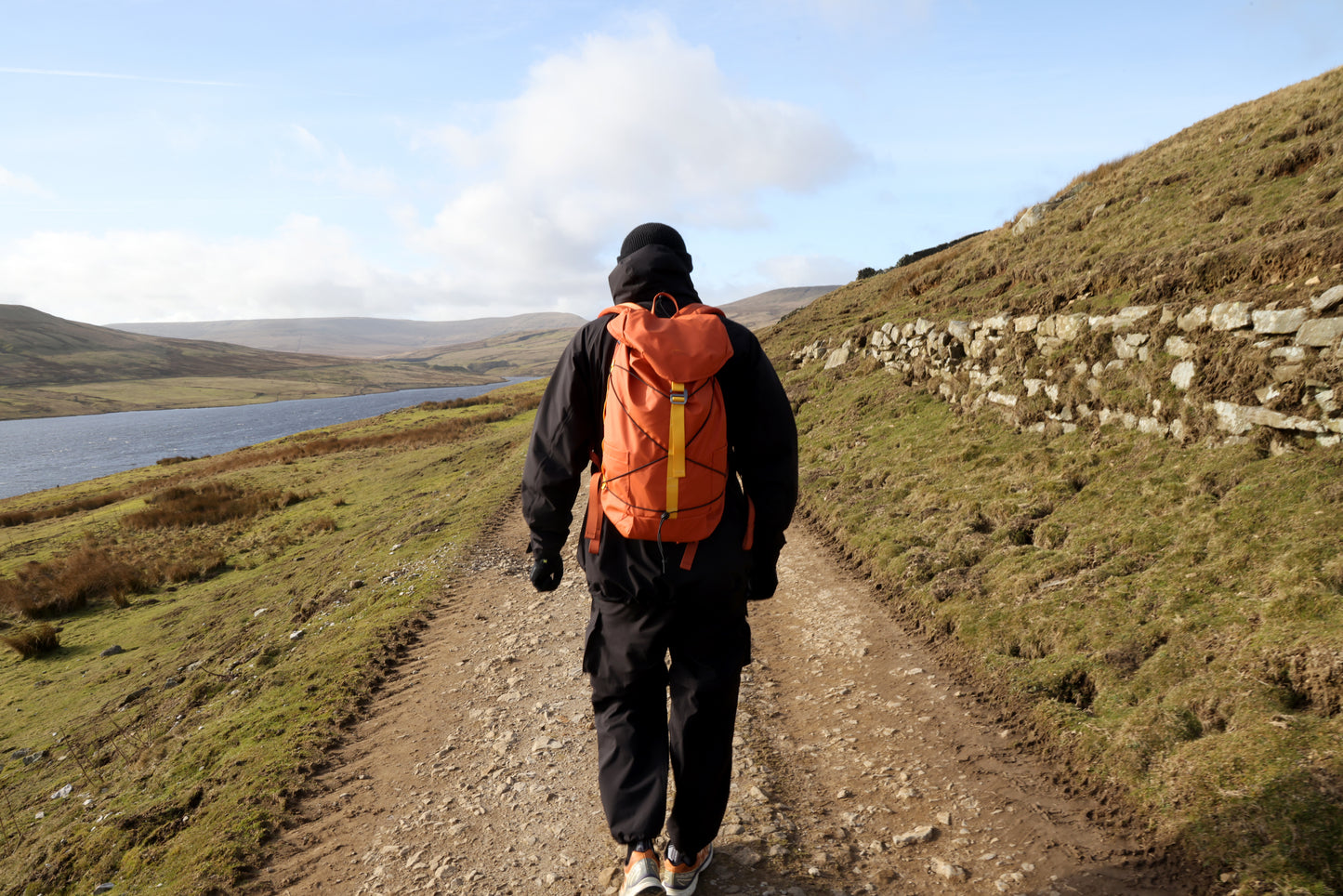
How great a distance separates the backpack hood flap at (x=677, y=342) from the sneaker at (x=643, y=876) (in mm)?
2471

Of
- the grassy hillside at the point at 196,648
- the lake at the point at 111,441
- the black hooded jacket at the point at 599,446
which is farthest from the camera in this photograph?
the lake at the point at 111,441

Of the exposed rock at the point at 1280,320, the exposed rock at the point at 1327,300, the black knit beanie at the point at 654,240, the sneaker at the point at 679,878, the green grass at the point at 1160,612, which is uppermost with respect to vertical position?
the black knit beanie at the point at 654,240

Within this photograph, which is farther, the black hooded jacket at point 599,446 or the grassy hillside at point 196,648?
the grassy hillside at point 196,648

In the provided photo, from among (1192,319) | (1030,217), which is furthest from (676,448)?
(1030,217)

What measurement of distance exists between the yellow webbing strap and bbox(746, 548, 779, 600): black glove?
0.63 meters

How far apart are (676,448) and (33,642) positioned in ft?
52.5

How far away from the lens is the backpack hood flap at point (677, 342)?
2.91 m

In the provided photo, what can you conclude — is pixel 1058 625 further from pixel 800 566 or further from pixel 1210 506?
pixel 800 566

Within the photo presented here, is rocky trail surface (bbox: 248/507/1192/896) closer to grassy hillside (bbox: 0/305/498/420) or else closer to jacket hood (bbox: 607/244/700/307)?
jacket hood (bbox: 607/244/700/307)

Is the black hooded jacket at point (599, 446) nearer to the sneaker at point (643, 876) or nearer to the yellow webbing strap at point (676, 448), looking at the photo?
the yellow webbing strap at point (676, 448)

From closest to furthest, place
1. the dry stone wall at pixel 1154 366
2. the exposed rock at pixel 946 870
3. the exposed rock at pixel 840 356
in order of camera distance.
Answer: the exposed rock at pixel 946 870 < the dry stone wall at pixel 1154 366 < the exposed rock at pixel 840 356

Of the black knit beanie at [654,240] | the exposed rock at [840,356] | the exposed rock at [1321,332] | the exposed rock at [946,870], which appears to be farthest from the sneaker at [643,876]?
the exposed rock at [840,356]

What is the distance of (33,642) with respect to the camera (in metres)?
12.5

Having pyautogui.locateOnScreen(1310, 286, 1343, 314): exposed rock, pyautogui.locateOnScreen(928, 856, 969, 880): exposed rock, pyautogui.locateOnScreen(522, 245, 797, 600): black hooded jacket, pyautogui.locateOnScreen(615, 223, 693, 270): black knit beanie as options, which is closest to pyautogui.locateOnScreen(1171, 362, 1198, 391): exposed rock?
pyautogui.locateOnScreen(1310, 286, 1343, 314): exposed rock
